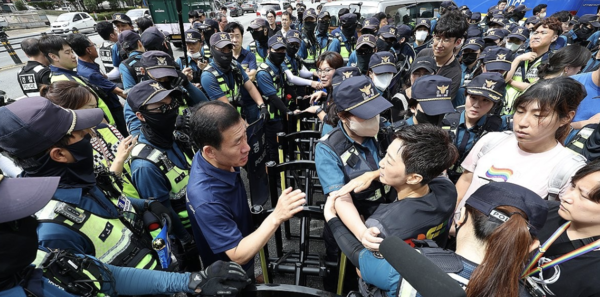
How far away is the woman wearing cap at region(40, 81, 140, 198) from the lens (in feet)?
7.44

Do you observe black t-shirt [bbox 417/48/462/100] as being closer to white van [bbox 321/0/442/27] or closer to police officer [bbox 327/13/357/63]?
police officer [bbox 327/13/357/63]

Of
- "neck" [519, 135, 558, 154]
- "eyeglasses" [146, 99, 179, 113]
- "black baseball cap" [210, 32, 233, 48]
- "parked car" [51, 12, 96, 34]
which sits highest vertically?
"black baseball cap" [210, 32, 233, 48]

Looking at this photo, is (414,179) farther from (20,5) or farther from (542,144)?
(20,5)

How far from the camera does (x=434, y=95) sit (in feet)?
7.84

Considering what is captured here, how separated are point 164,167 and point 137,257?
2.61ft

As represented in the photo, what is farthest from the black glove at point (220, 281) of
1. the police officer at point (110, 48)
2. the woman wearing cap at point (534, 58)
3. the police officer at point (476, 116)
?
the police officer at point (110, 48)

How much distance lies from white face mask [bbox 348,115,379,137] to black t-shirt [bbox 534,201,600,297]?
1.17 meters

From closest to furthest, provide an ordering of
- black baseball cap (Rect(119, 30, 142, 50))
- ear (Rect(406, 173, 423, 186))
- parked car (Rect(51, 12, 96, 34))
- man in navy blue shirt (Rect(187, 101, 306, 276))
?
ear (Rect(406, 173, 423, 186)) < man in navy blue shirt (Rect(187, 101, 306, 276)) < black baseball cap (Rect(119, 30, 142, 50)) < parked car (Rect(51, 12, 96, 34))

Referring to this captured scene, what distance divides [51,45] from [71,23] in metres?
21.1

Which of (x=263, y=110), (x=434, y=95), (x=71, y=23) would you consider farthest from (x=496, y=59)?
(x=71, y=23)

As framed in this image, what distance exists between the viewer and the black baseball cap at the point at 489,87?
7.68 ft

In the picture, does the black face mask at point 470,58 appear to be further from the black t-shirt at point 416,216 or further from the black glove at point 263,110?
the black t-shirt at point 416,216

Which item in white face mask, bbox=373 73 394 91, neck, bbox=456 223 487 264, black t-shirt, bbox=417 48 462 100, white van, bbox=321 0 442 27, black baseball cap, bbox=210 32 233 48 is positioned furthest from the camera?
white van, bbox=321 0 442 27

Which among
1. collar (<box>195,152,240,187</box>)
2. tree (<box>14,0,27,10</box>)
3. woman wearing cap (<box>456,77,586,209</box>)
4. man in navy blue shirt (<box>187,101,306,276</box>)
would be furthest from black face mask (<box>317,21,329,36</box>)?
tree (<box>14,0,27,10</box>)
